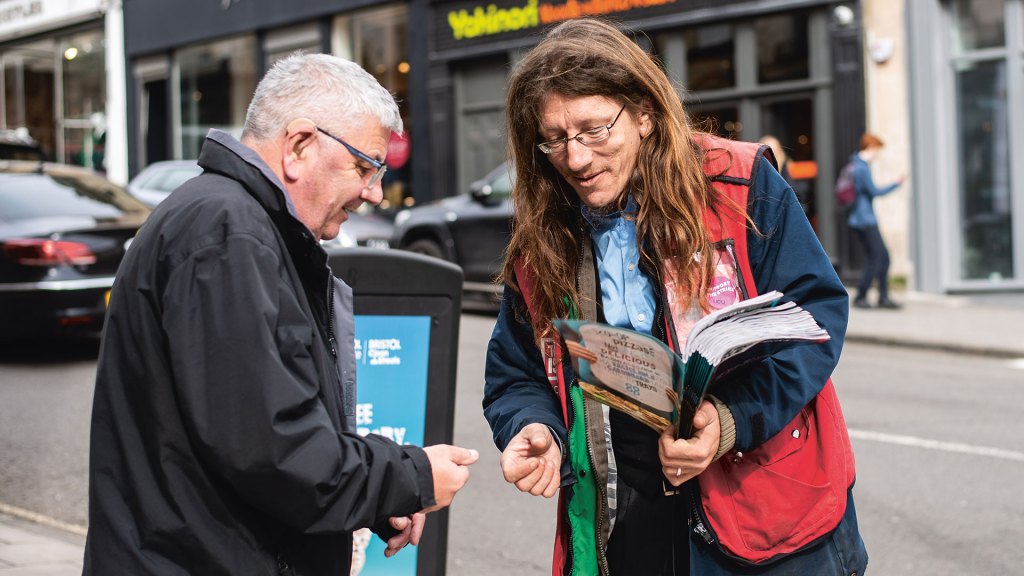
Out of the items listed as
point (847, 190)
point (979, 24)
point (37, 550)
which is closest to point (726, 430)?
point (37, 550)

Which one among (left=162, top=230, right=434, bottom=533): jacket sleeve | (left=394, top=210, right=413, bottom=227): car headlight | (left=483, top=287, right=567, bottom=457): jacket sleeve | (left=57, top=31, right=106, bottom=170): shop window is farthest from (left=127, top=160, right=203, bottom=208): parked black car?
(left=162, top=230, right=434, bottom=533): jacket sleeve

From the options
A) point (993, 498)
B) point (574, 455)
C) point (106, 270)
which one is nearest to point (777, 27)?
point (106, 270)

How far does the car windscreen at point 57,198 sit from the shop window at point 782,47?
27.9ft

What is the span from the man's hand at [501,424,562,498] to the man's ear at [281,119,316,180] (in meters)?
0.70

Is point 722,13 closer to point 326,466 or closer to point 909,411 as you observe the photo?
point 909,411

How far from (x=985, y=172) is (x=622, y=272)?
13.0 m

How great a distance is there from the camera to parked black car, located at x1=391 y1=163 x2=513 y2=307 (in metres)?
12.8

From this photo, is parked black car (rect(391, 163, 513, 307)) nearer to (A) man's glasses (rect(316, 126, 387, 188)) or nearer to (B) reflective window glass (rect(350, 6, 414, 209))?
(B) reflective window glass (rect(350, 6, 414, 209))

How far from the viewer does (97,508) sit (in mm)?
2055

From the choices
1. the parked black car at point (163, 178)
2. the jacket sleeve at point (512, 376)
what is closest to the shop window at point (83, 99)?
the parked black car at point (163, 178)

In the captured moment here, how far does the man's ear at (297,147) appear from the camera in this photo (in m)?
2.18

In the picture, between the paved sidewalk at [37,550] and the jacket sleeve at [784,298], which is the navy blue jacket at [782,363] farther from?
the paved sidewalk at [37,550]

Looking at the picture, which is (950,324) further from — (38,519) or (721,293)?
(721,293)

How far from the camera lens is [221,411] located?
1926 mm
